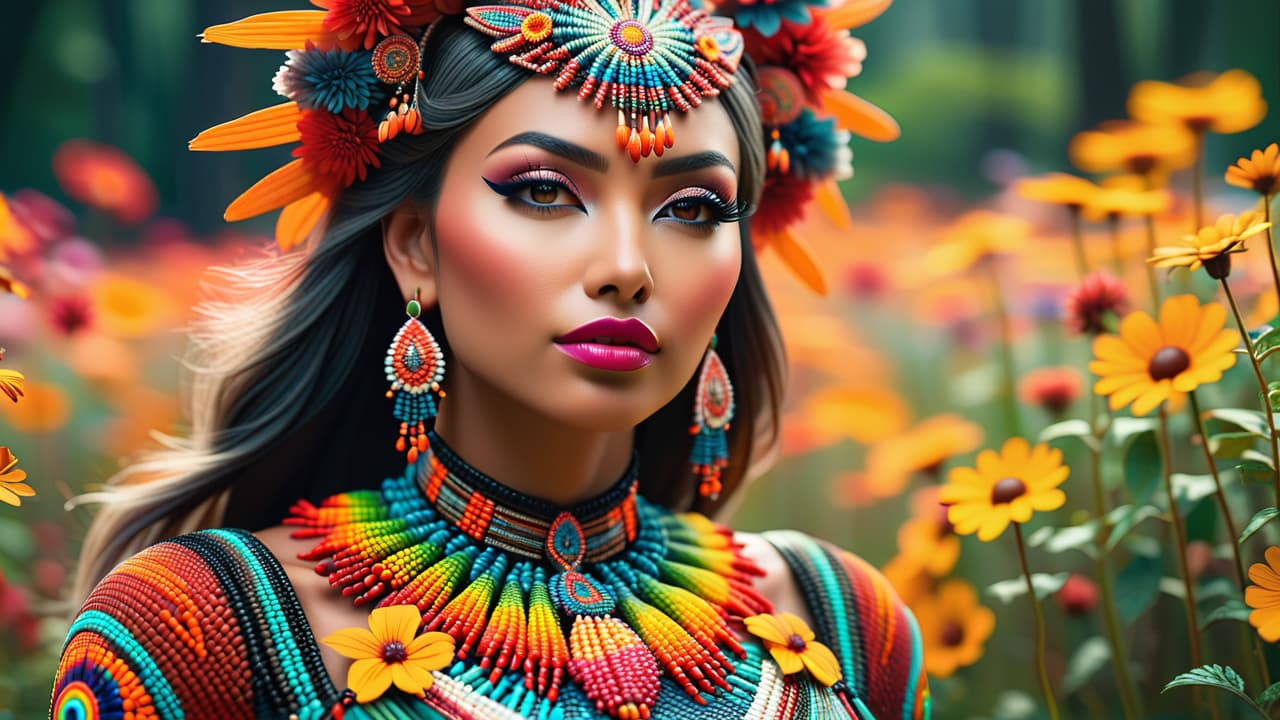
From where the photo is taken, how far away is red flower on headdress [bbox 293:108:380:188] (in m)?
1.79

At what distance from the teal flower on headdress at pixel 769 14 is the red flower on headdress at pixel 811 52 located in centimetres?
2

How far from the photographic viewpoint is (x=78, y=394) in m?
3.34

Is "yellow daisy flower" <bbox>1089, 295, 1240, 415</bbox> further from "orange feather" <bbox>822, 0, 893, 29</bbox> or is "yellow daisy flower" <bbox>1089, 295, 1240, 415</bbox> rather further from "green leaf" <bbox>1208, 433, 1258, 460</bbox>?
"orange feather" <bbox>822, 0, 893, 29</bbox>

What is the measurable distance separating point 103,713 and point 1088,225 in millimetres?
3283

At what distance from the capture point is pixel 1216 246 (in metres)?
1.58

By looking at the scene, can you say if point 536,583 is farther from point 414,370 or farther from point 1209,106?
point 1209,106

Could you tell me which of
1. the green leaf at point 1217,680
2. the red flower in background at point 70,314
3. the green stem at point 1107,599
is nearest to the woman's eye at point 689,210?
the green stem at point 1107,599

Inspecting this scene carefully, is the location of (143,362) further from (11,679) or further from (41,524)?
(11,679)

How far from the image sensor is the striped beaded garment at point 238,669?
1.55m

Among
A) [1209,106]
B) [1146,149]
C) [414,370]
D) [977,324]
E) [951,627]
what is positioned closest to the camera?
[414,370]

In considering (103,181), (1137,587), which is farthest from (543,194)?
(103,181)

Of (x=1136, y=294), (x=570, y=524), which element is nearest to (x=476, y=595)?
(x=570, y=524)

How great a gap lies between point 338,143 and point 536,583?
2.14 ft

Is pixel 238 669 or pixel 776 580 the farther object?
pixel 776 580
